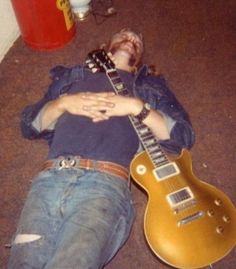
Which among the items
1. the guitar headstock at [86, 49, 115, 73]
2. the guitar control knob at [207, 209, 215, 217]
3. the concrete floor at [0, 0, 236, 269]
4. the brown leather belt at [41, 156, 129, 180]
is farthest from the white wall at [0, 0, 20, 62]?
the guitar control knob at [207, 209, 215, 217]

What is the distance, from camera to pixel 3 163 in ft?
5.96

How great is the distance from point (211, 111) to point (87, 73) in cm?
68

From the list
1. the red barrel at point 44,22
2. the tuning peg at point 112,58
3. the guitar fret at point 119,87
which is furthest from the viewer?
the red barrel at point 44,22

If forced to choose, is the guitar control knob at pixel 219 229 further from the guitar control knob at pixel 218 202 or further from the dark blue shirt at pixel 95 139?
the dark blue shirt at pixel 95 139

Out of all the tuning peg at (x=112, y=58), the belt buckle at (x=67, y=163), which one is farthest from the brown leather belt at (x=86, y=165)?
the tuning peg at (x=112, y=58)

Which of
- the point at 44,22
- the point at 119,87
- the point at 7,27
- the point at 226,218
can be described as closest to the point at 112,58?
the point at 119,87

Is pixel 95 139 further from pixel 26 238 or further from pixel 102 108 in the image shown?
pixel 26 238

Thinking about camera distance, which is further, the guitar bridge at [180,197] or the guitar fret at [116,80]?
the guitar fret at [116,80]

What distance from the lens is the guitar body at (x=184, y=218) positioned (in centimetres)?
127

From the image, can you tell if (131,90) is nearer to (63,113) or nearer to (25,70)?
(63,113)

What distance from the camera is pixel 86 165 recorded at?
1396 mm

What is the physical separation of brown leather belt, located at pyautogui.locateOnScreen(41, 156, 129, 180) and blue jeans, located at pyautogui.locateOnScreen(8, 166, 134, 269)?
0.02 metres

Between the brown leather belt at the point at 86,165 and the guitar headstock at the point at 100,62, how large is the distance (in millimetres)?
415

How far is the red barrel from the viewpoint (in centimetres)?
210
